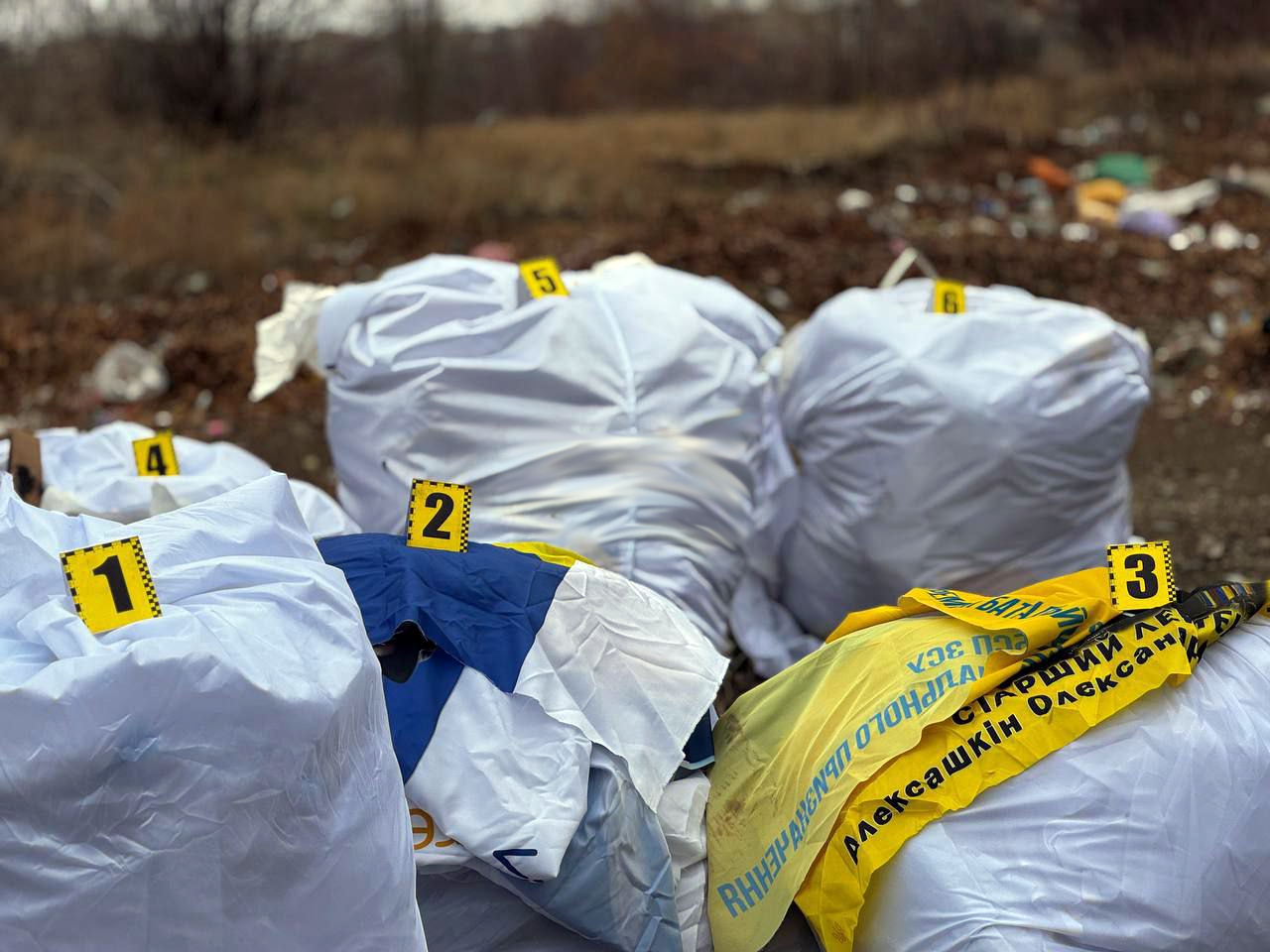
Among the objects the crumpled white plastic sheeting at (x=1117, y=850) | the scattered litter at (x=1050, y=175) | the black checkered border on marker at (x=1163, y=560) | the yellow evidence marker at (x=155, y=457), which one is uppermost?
the black checkered border on marker at (x=1163, y=560)

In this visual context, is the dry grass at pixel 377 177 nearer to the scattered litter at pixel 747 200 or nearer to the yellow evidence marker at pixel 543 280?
the scattered litter at pixel 747 200

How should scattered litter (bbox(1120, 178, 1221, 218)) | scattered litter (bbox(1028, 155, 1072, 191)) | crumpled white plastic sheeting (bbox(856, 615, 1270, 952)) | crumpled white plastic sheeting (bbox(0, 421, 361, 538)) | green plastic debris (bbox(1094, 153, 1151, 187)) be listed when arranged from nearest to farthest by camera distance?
crumpled white plastic sheeting (bbox(856, 615, 1270, 952)) → crumpled white plastic sheeting (bbox(0, 421, 361, 538)) → scattered litter (bbox(1120, 178, 1221, 218)) → scattered litter (bbox(1028, 155, 1072, 191)) → green plastic debris (bbox(1094, 153, 1151, 187))

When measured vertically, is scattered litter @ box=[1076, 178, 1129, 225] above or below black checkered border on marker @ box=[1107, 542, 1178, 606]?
below

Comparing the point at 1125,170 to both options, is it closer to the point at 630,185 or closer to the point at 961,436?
the point at 630,185

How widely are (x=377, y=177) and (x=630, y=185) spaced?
4.99 feet

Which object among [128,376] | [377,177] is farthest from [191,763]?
[377,177]

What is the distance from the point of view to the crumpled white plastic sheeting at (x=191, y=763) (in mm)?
1089

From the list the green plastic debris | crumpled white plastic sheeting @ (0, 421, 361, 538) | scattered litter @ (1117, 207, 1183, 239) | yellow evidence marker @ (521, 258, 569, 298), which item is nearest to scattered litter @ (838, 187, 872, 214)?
scattered litter @ (1117, 207, 1183, 239)

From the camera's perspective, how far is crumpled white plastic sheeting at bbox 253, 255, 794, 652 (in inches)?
87.0

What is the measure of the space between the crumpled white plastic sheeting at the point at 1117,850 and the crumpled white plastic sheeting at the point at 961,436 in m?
0.89

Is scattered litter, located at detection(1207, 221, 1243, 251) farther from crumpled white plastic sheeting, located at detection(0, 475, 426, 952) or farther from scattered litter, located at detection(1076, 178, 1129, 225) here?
crumpled white plastic sheeting, located at detection(0, 475, 426, 952)

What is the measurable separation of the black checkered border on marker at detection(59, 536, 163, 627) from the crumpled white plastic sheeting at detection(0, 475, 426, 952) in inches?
0.6

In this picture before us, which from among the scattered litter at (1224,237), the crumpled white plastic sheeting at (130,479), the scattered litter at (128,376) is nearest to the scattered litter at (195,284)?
the scattered litter at (128,376)

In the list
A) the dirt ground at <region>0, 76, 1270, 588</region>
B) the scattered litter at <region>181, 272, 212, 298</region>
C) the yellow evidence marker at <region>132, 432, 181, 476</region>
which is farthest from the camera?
the scattered litter at <region>181, 272, 212, 298</region>
